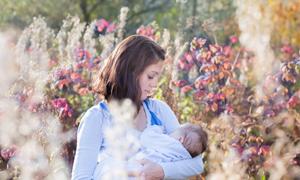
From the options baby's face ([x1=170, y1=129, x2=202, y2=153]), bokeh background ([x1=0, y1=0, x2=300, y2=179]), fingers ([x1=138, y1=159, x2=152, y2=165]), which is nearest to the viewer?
fingers ([x1=138, y1=159, x2=152, y2=165])

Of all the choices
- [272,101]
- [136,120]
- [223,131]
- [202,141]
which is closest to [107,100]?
[136,120]

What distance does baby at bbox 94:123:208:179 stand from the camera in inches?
133

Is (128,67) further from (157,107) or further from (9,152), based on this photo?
(9,152)

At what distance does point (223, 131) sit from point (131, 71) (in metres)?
1.79

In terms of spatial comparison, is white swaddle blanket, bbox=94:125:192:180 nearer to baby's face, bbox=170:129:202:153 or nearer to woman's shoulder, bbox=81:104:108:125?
baby's face, bbox=170:129:202:153

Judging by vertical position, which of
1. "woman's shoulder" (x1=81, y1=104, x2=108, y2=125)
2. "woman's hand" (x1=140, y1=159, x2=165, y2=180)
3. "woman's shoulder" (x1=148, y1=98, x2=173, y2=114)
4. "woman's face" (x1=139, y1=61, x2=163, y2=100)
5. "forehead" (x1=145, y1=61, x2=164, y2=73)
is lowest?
"woman's hand" (x1=140, y1=159, x2=165, y2=180)

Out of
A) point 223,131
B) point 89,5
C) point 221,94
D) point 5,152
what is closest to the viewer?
point 5,152

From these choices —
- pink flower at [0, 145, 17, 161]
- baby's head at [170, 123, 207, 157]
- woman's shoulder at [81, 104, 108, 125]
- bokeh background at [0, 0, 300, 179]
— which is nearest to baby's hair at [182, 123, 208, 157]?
baby's head at [170, 123, 207, 157]

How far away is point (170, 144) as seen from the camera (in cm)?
342

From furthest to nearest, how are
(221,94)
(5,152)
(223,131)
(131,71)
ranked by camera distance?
(221,94), (223,131), (5,152), (131,71)

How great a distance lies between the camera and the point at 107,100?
11.2 feet

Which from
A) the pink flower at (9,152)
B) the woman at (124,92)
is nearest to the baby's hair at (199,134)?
the woman at (124,92)

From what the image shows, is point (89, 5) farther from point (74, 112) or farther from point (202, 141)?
point (202, 141)

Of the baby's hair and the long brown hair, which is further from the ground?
the long brown hair
